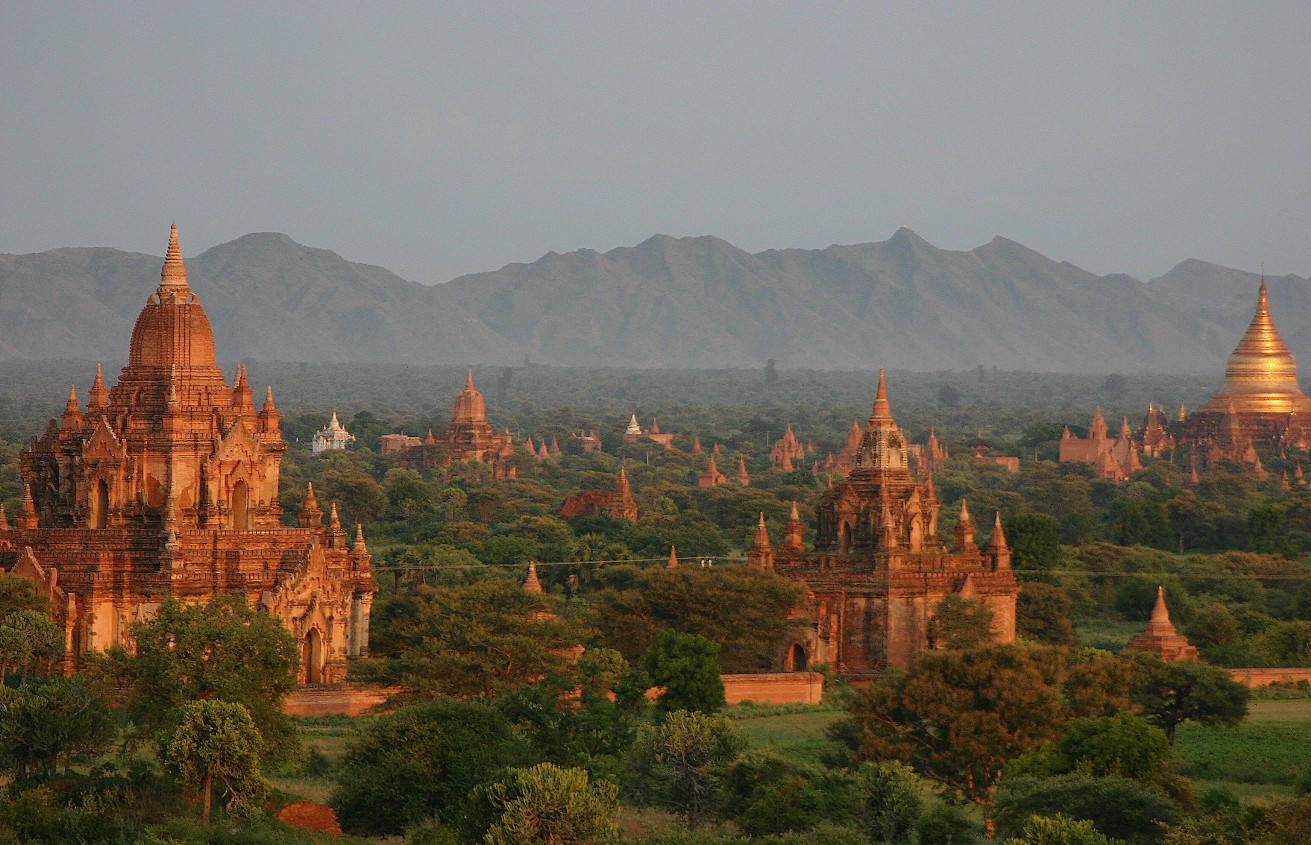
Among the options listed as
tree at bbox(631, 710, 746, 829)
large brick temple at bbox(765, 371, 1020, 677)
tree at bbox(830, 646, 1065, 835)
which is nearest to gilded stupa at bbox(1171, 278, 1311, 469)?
large brick temple at bbox(765, 371, 1020, 677)

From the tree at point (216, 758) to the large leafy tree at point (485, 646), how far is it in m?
8.19

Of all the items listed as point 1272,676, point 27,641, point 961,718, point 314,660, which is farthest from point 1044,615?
point 27,641

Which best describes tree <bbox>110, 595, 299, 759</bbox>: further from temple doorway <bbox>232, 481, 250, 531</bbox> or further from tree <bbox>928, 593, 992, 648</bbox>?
tree <bbox>928, 593, 992, 648</bbox>

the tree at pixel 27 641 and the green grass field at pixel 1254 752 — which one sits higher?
the tree at pixel 27 641

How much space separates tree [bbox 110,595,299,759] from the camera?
3666 centimetres

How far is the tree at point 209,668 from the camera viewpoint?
120ft

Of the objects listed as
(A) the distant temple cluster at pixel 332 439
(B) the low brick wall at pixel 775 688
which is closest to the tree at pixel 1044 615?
(B) the low brick wall at pixel 775 688

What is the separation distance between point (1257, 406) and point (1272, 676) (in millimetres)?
92989

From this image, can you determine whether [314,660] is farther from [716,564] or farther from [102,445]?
[716,564]

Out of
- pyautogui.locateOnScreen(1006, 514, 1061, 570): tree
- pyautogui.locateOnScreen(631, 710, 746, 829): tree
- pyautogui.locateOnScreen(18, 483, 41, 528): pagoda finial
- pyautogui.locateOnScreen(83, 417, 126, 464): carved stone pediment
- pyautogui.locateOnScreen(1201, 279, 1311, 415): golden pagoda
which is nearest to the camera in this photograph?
pyautogui.locateOnScreen(631, 710, 746, 829): tree

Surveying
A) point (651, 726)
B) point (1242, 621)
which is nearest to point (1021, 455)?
point (1242, 621)

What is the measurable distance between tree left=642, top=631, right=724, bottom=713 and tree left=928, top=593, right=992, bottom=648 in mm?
8978

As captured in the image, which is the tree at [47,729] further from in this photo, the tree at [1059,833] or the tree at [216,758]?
the tree at [1059,833]

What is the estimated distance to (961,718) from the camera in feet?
130
